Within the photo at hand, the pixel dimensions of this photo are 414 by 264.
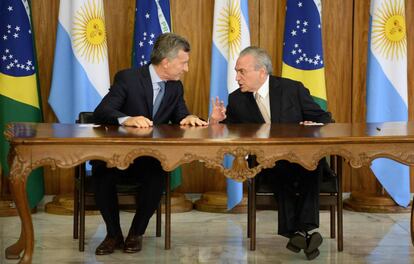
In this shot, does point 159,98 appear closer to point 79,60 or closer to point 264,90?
point 264,90

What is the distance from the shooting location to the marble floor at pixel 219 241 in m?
4.42

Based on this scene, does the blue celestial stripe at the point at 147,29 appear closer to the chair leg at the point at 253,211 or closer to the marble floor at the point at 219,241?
the marble floor at the point at 219,241

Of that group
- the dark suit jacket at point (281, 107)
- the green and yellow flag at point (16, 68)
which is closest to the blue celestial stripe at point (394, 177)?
the dark suit jacket at point (281, 107)

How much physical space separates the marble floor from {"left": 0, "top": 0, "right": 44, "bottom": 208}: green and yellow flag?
0.77m

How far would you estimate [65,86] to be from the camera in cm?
585

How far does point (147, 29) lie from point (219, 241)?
5.96 feet

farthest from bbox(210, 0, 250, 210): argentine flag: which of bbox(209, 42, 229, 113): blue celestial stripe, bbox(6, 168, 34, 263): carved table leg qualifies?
Result: bbox(6, 168, 34, 263): carved table leg

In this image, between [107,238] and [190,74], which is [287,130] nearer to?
[107,238]

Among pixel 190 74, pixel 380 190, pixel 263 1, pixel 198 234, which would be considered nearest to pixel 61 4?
pixel 190 74

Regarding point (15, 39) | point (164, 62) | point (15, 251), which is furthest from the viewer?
point (15, 39)

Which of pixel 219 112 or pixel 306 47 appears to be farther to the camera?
pixel 306 47

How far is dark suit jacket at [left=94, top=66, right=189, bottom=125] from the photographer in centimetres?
464

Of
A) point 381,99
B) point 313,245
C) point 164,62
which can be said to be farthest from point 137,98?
point 381,99

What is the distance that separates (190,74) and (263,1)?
839mm
